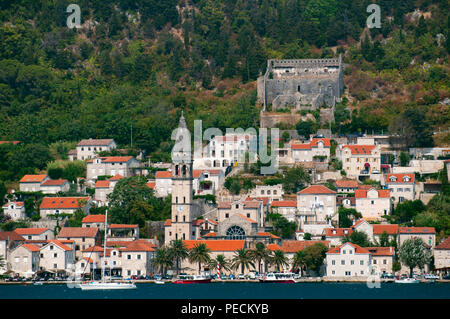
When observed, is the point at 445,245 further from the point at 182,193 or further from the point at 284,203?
the point at 182,193

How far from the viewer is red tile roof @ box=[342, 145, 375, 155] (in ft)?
314

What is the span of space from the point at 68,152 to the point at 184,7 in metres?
38.0

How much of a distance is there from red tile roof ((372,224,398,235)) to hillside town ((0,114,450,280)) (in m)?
0.09

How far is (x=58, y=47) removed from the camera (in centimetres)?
12925

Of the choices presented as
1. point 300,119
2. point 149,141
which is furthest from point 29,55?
point 300,119

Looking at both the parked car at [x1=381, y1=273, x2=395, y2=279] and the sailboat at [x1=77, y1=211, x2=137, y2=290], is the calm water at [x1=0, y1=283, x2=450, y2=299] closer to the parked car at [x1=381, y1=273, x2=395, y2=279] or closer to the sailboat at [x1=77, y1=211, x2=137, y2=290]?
the sailboat at [x1=77, y1=211, x2=137, y2=290]

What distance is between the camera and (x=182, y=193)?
285ft

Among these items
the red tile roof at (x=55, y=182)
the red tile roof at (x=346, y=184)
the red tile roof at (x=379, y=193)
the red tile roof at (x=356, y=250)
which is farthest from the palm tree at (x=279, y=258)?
the red tile roof at (x=55, y=182)

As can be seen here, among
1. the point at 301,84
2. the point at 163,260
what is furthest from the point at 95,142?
the point at 163,260

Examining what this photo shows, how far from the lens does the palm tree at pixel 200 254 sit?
80.7 metres

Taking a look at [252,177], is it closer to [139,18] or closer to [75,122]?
[75,122]

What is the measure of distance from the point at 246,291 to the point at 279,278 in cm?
822

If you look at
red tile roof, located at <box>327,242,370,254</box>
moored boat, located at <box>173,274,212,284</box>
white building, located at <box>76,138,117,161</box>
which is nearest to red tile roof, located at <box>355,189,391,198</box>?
red tile roof, located at <box>327,242,370,254</box>

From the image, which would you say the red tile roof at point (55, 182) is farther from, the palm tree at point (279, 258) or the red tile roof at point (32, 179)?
the palm tree at point (279, 258)
